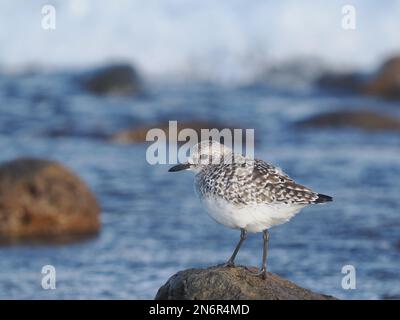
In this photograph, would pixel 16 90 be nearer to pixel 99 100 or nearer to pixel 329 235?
pixel 99 100

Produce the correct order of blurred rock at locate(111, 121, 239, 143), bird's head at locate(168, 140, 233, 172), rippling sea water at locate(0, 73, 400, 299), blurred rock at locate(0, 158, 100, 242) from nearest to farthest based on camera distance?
bird's head at locate(168, 140, 233, 172) → rippling sea water at locate(0, 73, 400, 299) → blurred rock at locate(0, 158, 100, 242) → blurred rock at locate(111, 121, 239, 143)

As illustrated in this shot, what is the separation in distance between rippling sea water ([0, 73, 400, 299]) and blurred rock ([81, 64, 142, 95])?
0.41 m

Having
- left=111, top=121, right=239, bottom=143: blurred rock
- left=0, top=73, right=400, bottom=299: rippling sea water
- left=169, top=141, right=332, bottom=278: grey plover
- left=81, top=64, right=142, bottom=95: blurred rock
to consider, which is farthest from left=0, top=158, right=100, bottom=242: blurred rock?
left=81, top=64, right=142, bottom=95: blurred rock

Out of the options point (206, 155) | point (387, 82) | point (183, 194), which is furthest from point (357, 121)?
point (206, 155)

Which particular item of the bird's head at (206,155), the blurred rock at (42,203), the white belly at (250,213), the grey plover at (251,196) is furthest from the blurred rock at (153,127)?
the white belly at (250,213)

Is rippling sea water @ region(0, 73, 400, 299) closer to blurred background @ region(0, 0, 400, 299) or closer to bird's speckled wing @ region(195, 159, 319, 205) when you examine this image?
blurred background @ region(0, 0, 400, 299)

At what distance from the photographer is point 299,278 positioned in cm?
1166

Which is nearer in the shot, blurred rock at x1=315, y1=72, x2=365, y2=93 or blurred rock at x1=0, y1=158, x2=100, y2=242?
blurred rock at x1=0, y1=158, x2=100, y2=242

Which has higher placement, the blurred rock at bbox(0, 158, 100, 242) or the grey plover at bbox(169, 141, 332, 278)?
the grey plover at bbox(169, 141, 332, 278)

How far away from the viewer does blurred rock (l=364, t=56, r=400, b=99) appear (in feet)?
75.2

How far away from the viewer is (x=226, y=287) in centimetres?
833

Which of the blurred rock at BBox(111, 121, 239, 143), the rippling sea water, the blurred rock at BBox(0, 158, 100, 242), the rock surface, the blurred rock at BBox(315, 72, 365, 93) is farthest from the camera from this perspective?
the blurred rock at BBox(315, 72, 365, 93)

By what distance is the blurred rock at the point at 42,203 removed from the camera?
13250 mm

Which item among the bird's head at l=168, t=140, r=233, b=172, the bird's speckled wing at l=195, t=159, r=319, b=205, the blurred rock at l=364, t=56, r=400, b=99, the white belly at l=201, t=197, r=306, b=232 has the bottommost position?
the white belly at l=201, t=197, r=306, b=232
